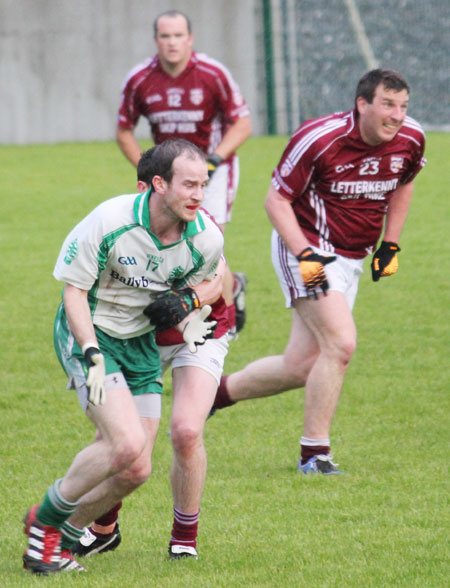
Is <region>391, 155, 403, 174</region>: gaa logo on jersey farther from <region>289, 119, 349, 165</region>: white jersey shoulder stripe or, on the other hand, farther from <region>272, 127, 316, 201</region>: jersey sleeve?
<region>272, 127, 316, 201</region>: jersey sleeve

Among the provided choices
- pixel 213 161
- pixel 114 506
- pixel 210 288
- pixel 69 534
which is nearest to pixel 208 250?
pixel 210 288

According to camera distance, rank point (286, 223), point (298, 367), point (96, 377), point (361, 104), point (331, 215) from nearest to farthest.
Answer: point (96, 377) → point (361, 104) → point (286, 223) → point (331, 215) → point (298, 367)

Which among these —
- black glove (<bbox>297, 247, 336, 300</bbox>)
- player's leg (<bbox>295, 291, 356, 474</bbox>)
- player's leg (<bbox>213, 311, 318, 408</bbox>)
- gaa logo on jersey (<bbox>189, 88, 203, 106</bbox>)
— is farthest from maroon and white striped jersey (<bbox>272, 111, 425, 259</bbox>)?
gaa logo on jersey (<bbox>189, 88, 203, 106</bbox>)

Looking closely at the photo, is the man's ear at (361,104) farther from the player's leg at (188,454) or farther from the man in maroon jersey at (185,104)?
the man in maroon jersey at (185,104)

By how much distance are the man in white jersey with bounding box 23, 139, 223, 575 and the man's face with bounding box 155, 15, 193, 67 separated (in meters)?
4.27

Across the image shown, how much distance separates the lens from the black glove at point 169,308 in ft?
16.1

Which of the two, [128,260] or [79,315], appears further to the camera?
[128,260]

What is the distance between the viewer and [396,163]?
6.62 m

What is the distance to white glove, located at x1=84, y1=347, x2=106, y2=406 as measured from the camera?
182 inches

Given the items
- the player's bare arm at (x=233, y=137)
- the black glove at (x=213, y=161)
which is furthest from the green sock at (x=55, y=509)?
the player's bare arm at (x=233, y=137)

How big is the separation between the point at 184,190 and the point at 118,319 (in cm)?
66

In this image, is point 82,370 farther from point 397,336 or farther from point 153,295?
point 397,336

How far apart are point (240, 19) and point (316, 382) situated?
1812 cm

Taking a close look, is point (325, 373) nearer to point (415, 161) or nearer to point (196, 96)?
point (415, 161)
